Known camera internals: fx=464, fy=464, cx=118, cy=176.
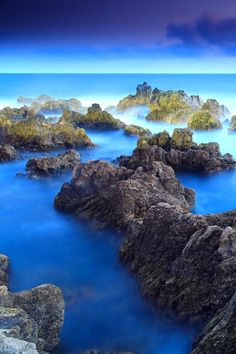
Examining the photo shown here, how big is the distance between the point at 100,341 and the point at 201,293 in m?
1.83

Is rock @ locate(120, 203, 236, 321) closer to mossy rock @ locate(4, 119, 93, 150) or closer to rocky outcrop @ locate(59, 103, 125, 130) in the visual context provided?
mossy rock @ locate(4, 119, 93, 150)

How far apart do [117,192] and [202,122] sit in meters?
17.8

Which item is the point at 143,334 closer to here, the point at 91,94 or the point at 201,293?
the point at 201,293

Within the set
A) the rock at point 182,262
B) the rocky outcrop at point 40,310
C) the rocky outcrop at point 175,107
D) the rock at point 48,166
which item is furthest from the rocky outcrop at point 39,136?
the rocky outcrop at point 40,310

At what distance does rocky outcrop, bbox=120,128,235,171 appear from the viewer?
16922mm

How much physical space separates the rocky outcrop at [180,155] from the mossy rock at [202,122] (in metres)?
8.96

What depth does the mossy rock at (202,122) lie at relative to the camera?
28172 mm

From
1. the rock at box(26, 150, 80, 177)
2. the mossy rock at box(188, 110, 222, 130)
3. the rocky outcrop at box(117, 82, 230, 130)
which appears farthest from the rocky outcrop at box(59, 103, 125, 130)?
the rock at box(26, 150, 80, 177)

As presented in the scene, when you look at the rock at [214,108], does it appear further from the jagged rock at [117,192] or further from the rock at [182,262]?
the rock at [182,262]

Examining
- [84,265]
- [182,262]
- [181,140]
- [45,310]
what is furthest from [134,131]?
[45,310]

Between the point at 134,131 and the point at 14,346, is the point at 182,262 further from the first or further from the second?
the point at 134,131

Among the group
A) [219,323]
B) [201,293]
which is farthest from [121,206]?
[219,323]

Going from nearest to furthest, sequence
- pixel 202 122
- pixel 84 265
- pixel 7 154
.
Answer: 1. pixel 84 265
2. pixel 7 154
3. pixel 202 122

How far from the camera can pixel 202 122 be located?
92.9 ft
